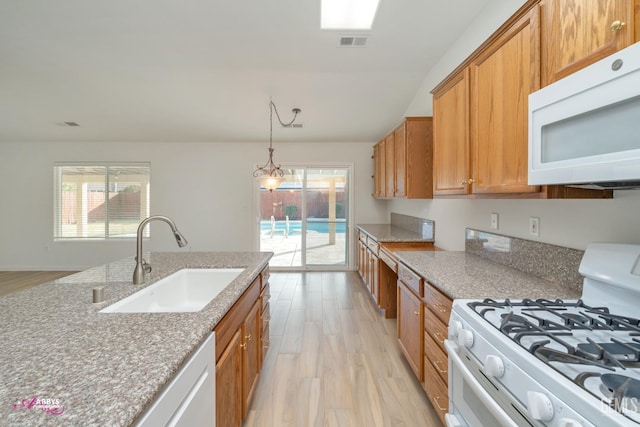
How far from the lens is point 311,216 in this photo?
17.6ft

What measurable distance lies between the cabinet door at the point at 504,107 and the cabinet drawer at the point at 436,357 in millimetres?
959

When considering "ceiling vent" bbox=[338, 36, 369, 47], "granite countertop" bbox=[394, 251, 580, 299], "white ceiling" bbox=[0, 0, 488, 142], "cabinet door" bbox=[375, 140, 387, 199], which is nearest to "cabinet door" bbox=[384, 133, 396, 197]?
"cabinet door" bbox=[375, 140, 387, 199]

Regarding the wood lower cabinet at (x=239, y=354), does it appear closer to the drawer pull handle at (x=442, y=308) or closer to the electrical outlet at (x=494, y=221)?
the drawer pull handle at (x=442, y=308)

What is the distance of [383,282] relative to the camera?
3207 mm

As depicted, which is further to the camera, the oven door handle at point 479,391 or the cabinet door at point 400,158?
the cabinet door at point 400,158

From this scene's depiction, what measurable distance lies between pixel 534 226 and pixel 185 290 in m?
2.33

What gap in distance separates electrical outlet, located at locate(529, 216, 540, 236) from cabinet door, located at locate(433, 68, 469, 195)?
43cm

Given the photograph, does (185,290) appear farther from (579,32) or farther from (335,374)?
(579,32)

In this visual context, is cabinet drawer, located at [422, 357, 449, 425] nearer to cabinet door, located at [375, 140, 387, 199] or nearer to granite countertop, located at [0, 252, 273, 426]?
granite countertop, located at [0, 252, 273, 426]

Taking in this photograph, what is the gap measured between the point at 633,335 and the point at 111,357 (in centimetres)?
166

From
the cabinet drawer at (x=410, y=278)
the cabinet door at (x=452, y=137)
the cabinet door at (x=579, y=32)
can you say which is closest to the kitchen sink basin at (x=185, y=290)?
the cabinet drawer at (x=410, y=278)

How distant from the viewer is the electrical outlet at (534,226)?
1697mm

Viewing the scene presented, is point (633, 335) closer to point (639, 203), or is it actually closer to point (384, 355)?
point (639, 203)

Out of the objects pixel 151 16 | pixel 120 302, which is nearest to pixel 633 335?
pixel 120 302
